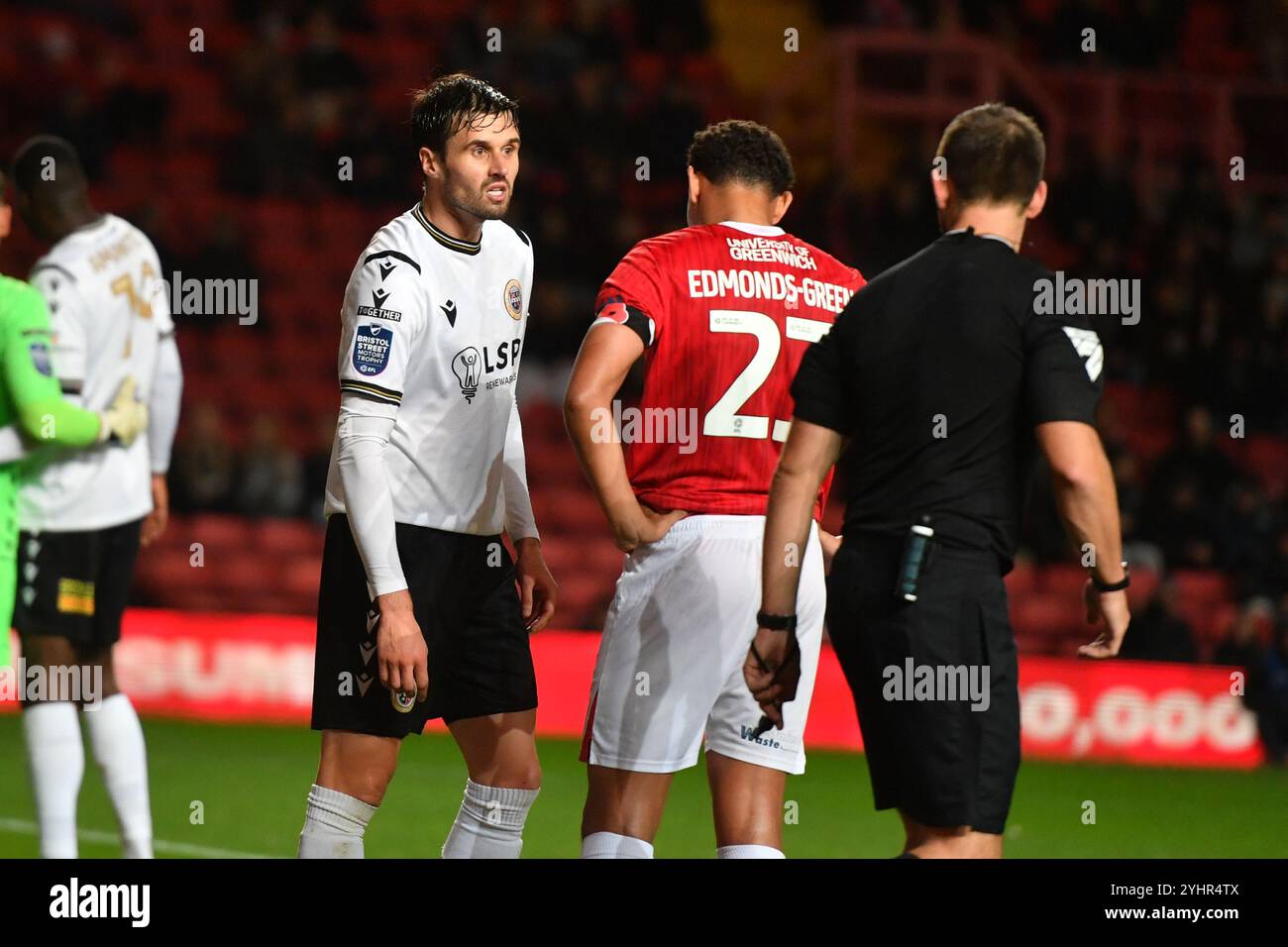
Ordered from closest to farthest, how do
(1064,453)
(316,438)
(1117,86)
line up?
(1064,453) → (316,438) → (1117,86)

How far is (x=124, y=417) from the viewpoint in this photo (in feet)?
15.9

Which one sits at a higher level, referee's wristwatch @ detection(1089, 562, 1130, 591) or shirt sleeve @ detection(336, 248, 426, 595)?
shirt sleeve @ detection(336, 248, 426, 595)

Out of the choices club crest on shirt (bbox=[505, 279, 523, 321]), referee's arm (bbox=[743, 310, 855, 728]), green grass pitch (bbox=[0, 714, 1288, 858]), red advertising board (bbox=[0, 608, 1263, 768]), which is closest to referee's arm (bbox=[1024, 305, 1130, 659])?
referee's arm (bbox=[743, 310, 855, 728])

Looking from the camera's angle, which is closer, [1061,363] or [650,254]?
[1061,363]

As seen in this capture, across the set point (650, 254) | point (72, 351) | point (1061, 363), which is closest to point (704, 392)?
point (650, 254)

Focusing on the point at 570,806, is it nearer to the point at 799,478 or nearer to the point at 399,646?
the point at 399,646

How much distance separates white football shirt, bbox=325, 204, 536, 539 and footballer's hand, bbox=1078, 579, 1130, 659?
156cm

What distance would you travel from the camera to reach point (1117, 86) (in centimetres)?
1562

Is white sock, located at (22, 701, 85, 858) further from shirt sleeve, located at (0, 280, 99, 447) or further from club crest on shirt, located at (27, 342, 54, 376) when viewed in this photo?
club crest on shirt, located at (27, 342, 54, 376)

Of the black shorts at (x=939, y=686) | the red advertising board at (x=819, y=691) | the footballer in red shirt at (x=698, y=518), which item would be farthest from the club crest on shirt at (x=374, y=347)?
the red advertising board at (x=819, y=691)

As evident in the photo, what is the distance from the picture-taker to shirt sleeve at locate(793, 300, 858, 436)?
3.56 meters

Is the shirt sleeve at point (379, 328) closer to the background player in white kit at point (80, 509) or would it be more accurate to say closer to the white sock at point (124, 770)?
the background player in white kit at point (80, 509)
